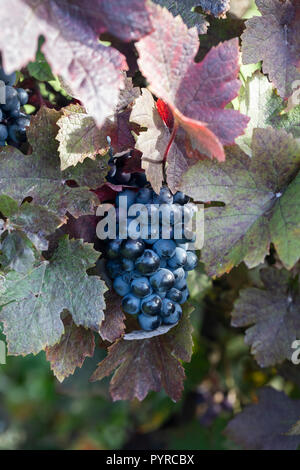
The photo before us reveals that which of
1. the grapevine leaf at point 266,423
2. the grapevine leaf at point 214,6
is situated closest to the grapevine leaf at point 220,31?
the grapevine leaf at point 214,6

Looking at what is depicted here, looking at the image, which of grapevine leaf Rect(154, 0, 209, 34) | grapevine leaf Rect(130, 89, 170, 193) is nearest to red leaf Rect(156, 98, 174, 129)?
grapevine leaf Rect(130, 89, 170, 193)

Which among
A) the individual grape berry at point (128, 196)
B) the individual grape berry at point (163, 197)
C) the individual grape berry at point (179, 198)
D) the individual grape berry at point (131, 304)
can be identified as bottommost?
the individual grape berry at point (131, 304)

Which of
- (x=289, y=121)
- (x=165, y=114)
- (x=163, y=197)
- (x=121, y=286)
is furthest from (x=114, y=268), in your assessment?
(x=289, y=121)

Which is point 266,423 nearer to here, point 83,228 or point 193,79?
point 83,228

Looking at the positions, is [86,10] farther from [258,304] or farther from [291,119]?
[258,304]

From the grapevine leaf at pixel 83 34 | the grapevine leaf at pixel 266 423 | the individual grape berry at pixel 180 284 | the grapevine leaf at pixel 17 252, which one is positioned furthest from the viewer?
the grapevine leaf at pixel 266 423

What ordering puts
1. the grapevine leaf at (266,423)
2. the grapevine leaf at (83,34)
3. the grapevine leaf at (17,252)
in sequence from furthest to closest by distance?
the grapevine leaf at (266,423)
the grapevine leaf at (17,252)
the grapevine leaf at (83,34)

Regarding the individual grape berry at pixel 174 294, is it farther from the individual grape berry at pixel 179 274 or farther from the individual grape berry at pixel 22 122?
the individual grape berry at pixel 22 122
